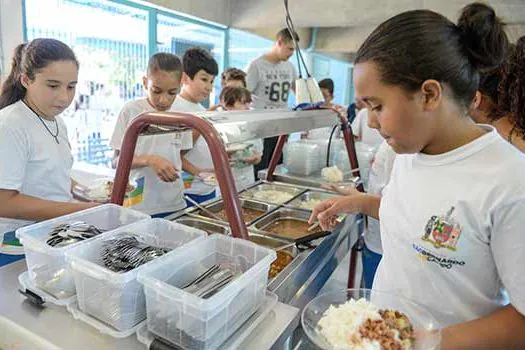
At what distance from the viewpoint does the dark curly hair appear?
1.12m

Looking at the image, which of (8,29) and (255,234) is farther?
(8,29)

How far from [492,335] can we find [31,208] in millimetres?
1188

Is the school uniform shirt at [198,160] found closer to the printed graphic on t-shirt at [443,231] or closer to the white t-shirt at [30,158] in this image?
the white t-shirt at [30,158]

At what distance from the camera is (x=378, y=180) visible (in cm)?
166

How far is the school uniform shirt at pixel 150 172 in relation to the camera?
1.75 m

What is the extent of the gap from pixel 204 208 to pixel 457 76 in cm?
104

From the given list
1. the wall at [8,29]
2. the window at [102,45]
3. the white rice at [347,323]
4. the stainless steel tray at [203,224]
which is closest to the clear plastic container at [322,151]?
the window at [102,45]

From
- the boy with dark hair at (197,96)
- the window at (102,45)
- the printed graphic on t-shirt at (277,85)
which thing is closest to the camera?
the boy with dark hair at (197,96)

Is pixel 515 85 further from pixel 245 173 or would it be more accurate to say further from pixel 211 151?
pixel 245 173

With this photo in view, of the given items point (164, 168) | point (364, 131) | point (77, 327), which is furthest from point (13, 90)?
point (364, 131)

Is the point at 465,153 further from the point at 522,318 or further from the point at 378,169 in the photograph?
the point at 378,169

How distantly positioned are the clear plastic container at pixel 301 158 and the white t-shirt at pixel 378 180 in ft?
1.83

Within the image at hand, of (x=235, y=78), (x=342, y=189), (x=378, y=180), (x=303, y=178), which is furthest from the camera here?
(x=235, y=78)

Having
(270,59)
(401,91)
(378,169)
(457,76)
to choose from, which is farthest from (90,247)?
(270,59)
